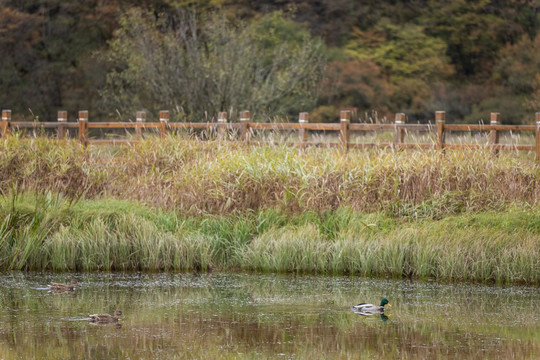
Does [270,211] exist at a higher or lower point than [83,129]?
lower

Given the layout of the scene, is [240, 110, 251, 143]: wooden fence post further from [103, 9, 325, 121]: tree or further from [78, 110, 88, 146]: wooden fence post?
[103, 9, 325, 121]: tree

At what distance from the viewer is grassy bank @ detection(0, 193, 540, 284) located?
1113 centimetres

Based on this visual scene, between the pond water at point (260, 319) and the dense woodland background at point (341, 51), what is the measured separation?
684 inches

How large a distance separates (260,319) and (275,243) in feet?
9.20

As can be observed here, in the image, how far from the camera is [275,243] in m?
11.5

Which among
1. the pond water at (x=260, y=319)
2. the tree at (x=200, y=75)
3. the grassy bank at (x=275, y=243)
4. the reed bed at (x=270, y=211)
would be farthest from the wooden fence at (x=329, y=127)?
the pond water at (x=260, y=319)

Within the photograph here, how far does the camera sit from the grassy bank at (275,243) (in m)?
11.1

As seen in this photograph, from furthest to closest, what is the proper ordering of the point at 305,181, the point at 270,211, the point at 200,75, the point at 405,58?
the point at 405,58 < the point at 200,75 < the point at 305,181 < the point at 270,211

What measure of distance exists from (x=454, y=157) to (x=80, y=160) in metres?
5.70

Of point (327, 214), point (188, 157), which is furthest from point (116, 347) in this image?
point (188, 157)

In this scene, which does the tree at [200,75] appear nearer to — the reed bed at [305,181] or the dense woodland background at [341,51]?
the dense woodland background at [341,51]

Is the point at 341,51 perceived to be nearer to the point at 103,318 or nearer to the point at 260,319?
the point at 260,319

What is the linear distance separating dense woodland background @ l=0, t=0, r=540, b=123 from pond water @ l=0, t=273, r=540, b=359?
57.0ft

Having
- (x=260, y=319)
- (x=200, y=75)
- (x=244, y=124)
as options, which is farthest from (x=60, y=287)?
(x=200, y=75)
